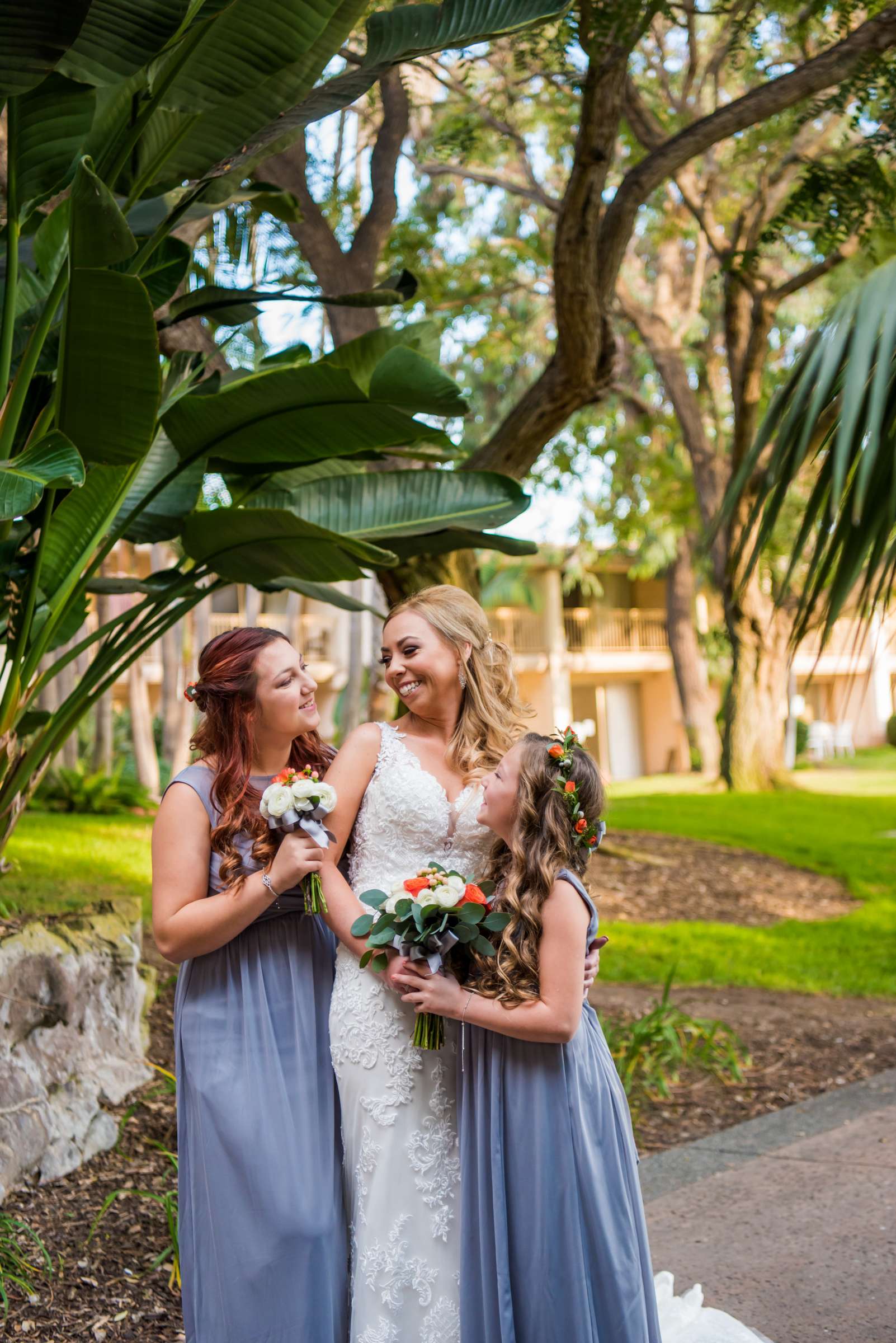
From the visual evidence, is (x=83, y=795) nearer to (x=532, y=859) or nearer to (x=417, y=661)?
(x=417, y=661)

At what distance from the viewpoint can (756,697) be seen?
18234mm

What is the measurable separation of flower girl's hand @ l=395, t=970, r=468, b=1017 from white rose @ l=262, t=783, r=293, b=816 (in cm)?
47

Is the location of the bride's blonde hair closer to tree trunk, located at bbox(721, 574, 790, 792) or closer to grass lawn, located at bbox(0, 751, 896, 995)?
grass lawn, located at bbox(0, 751, 896, 995)

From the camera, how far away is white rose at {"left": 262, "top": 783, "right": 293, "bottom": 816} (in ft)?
8.73

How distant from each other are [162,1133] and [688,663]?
2380 centimetres

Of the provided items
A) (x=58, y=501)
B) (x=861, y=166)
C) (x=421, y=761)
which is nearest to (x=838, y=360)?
(x=421, y=761)


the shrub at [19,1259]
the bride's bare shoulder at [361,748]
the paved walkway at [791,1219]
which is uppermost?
the bride's bare shoulder at [361,748]

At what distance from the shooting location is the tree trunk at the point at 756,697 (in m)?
17.5

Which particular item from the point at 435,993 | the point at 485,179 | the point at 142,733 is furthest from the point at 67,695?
the point at 435,993

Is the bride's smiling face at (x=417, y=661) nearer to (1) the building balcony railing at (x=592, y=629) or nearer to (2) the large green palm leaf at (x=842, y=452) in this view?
(2) the large green palm leaf at (x=842, y=452)

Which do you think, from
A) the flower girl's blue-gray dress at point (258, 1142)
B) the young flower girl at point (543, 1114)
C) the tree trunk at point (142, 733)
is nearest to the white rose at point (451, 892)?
the young flower girl at point (543, 1114)

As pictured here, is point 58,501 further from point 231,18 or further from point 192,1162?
point 192,1162

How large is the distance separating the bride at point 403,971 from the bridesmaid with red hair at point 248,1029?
3.6 inches

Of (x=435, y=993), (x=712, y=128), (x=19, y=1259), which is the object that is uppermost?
(x=712, y=128)
